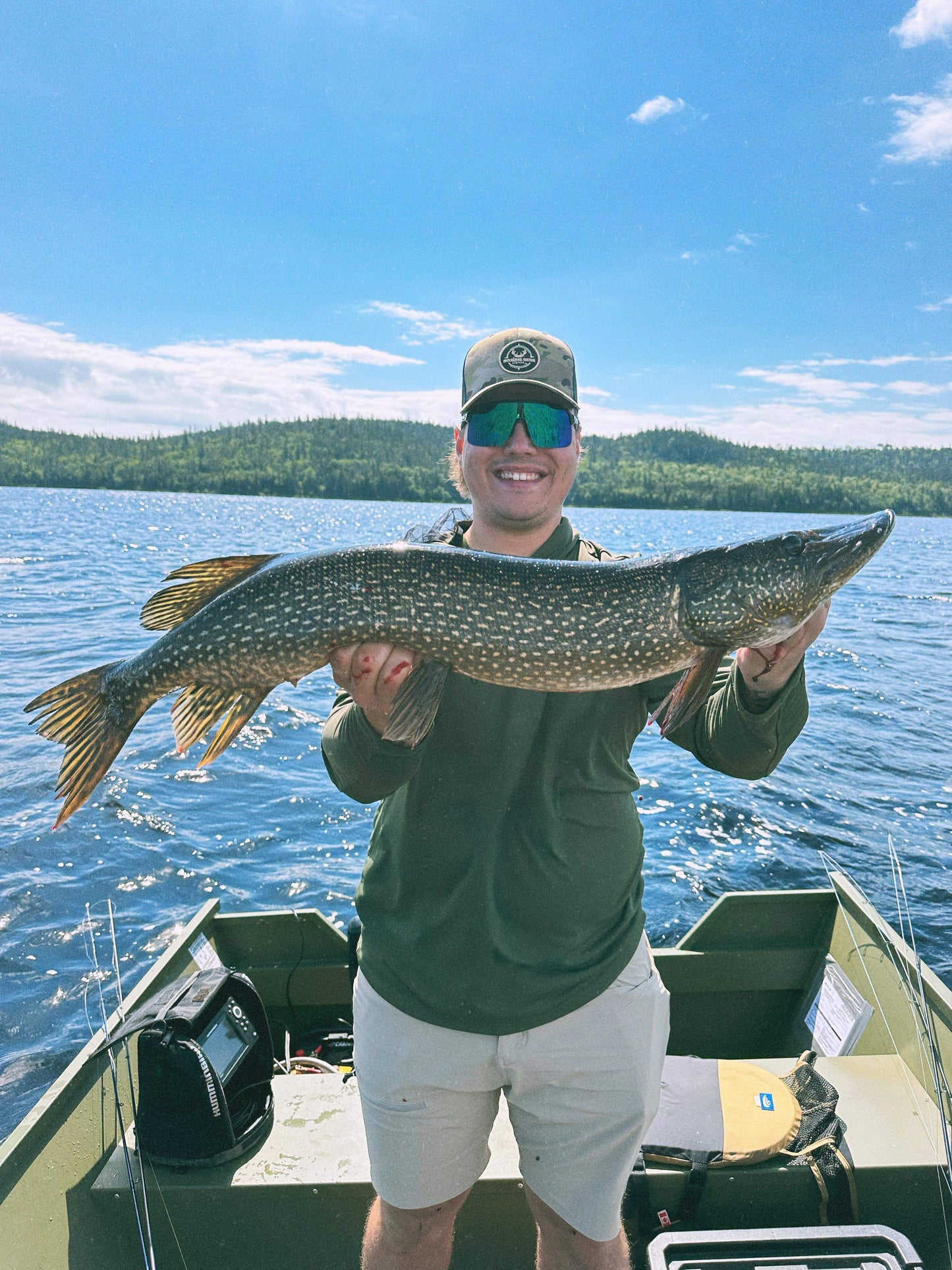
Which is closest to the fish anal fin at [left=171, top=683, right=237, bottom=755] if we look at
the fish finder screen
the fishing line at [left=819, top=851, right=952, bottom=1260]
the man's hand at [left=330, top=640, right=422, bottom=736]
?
the man's hand at [left=330, top=640, right=422, bottom=736]

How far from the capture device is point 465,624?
239 cm

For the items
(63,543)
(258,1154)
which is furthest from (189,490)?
(258,1154)

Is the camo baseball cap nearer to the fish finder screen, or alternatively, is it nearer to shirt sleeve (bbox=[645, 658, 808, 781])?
shirt sleeve (bbox=[645, 658, 808, 781])

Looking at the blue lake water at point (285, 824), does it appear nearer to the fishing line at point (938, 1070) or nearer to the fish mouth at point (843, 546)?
the fish mouth at point (843, 546)

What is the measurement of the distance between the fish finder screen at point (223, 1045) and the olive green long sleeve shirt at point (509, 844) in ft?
3.10

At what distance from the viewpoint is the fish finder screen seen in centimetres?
280

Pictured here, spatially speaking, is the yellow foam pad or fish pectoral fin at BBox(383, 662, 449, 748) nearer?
fish pectoral fin at BBox(383, 662, 449, 748)

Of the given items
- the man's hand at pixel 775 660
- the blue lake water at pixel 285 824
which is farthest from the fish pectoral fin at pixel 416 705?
the blue lake water at pixel 285 824

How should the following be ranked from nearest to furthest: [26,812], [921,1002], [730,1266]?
[730,1266] < [921,1002] < [26,812]

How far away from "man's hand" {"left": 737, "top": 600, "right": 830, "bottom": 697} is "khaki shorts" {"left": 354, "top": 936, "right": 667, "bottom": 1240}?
2.95 ft

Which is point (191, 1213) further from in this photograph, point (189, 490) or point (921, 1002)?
point (189, 490)

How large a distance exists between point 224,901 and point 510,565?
5.49 metres

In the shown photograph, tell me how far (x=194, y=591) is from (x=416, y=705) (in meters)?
0.93

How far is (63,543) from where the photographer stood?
3300 cm
